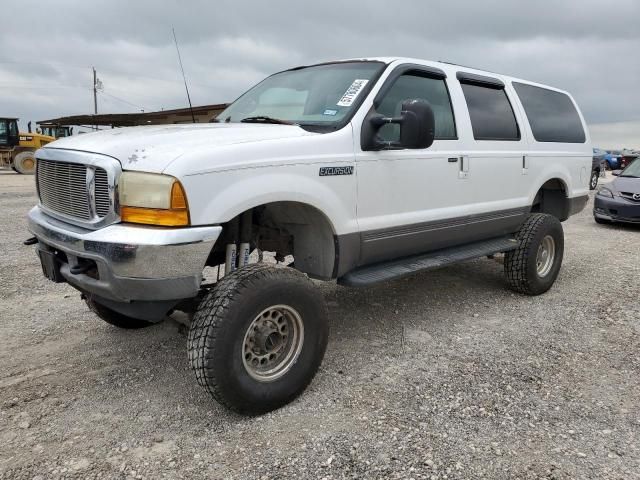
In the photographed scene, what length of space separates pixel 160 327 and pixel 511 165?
11.2 ft

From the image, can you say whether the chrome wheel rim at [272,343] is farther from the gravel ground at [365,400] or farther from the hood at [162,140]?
the hood at [162,140]

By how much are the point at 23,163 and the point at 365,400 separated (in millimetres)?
23648

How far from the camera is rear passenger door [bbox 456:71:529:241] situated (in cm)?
431

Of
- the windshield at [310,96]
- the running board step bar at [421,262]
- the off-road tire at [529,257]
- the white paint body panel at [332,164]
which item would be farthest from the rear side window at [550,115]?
the windshield at [310,96]

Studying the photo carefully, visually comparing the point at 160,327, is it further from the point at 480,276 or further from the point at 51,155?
the point at 480,276

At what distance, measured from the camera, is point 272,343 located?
301cm

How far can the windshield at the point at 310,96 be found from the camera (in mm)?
3459

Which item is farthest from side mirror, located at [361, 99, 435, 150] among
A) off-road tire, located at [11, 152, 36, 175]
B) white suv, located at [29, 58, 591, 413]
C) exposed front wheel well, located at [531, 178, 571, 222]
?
off-road tire, located at [11, 152, 36, 175]

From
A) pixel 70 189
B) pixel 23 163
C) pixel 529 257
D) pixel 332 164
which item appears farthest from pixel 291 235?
pixel 23 163

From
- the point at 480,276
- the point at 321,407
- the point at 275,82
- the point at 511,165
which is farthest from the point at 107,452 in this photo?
the point at 480,276

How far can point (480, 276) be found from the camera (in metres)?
6.00

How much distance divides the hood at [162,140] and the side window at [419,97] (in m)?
0.74

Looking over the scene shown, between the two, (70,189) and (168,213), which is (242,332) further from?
(70,189)

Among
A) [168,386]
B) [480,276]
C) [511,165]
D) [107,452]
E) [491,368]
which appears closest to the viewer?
[107,452]
